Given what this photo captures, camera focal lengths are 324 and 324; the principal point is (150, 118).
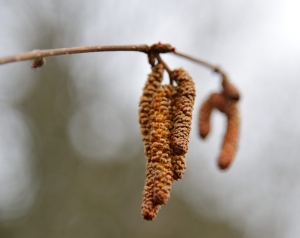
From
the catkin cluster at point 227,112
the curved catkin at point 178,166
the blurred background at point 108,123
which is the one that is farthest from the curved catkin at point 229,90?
the blurred background at point 108,123

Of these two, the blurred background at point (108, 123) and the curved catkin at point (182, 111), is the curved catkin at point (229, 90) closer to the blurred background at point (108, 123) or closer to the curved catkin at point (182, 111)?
the curved catkin at point (182, 111)

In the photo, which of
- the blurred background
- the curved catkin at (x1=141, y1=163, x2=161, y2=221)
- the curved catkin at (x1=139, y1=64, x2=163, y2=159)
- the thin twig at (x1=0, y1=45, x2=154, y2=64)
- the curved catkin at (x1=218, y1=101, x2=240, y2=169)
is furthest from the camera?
the blurred background

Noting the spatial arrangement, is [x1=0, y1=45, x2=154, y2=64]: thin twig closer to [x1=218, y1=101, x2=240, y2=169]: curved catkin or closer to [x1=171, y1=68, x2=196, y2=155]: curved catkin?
[x1=171, y1=68, x2=196, y2=155]: curved catkin

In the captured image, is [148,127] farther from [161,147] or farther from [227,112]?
[227,112]

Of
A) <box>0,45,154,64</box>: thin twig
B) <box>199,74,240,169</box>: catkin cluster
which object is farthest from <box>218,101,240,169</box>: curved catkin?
<box>0,45,154,64</box>: thin twig

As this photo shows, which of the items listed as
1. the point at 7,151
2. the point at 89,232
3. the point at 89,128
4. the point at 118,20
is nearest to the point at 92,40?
the point at 118,20

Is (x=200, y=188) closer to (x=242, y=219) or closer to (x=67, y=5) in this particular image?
(x=242, y=219)
